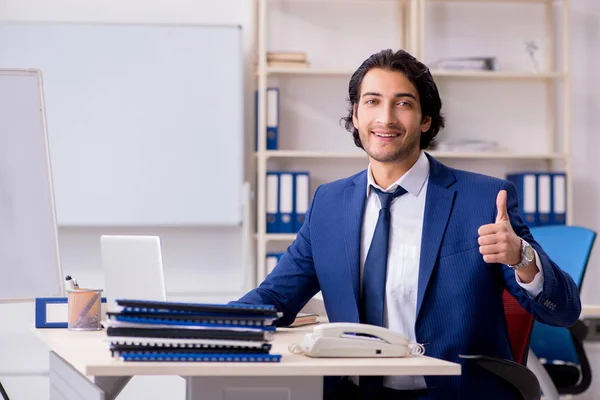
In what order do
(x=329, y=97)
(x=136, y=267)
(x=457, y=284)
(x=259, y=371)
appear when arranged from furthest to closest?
(x=329, y=97), (x=136, y=267), (x=457, y=284), (x=259, y=371)

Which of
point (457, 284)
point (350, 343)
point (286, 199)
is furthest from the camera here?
point (286, 199)

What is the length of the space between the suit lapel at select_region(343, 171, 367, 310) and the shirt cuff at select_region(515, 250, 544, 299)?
39cm

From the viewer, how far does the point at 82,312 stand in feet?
7.22

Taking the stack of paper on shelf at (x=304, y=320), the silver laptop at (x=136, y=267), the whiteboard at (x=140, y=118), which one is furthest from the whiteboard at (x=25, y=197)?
the whiteboard at (x=140, y=118)

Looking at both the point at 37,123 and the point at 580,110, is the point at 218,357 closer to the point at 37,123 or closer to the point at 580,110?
the point at 37,123

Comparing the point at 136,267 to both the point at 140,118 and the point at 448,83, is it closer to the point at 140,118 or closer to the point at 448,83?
the point at 140,118

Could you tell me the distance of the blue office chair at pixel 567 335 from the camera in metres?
3.27

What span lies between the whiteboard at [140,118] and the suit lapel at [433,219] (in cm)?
261

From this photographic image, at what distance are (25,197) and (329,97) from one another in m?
2.19

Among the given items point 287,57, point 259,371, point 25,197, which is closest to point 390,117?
point 259,371

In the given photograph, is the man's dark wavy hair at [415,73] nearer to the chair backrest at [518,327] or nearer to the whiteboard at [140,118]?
the chair backrest at [518,327]

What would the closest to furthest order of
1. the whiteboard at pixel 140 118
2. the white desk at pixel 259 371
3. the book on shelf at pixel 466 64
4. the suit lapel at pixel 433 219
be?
the white desk at pixel 259 371 < the suit lapel at pixel 433 219 < the whiteboard at pixel 140 118 < the book on shelf at pixel 466 64

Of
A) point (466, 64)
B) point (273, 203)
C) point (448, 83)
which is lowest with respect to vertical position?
point (273, 203)

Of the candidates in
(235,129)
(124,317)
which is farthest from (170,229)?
(124,317)
